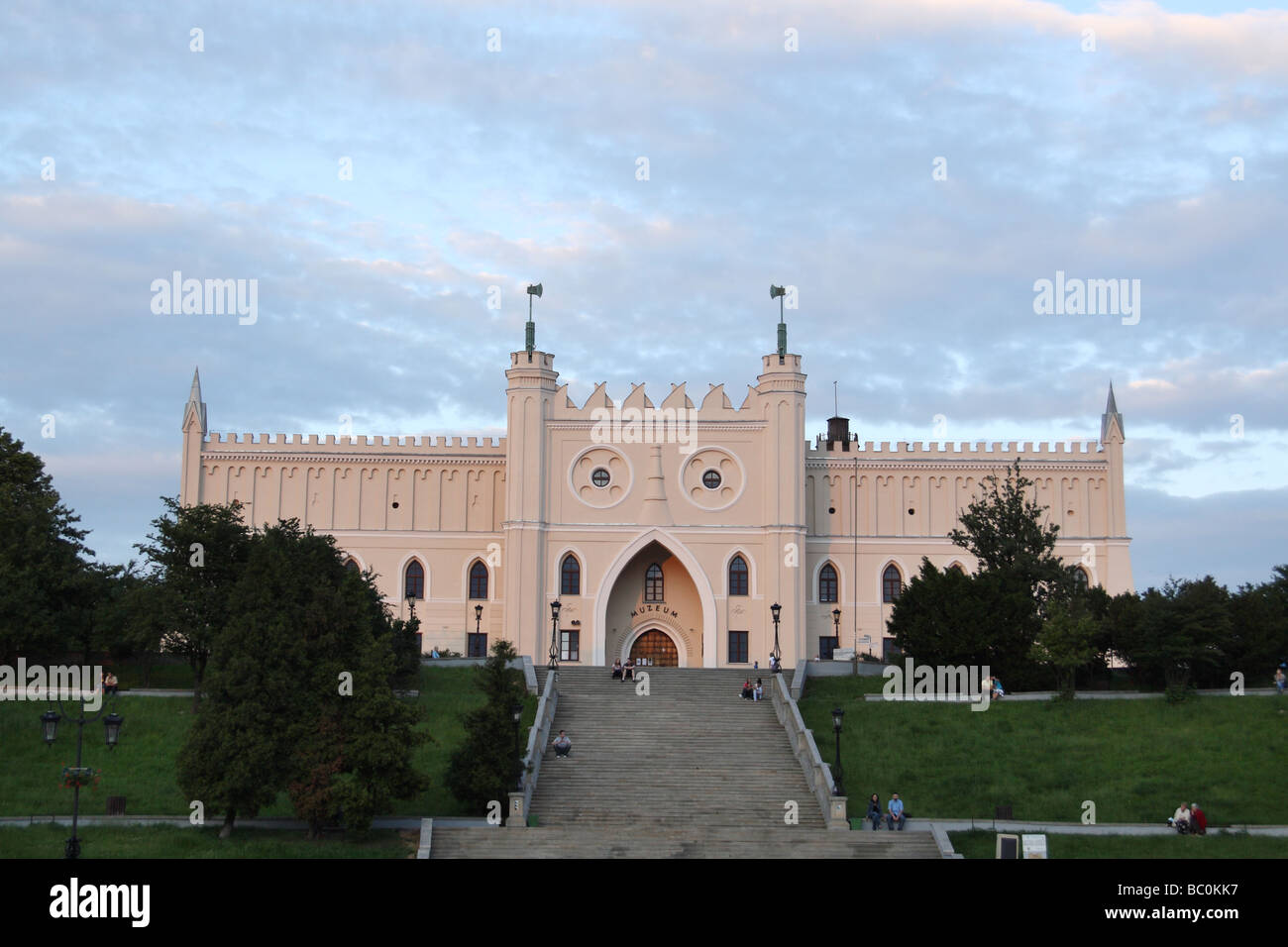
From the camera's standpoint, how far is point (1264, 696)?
37750mm

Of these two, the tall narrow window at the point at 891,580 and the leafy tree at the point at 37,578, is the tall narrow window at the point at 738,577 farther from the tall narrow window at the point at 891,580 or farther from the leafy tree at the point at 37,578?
the leafy tree at the point at 37,578

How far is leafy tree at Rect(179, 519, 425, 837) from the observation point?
2762cm

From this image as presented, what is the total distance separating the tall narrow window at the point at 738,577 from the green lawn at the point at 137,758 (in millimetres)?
12185

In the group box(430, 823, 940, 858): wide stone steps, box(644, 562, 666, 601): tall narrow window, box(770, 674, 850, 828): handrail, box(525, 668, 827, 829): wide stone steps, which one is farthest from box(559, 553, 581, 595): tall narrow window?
box(430, 823, 940, 858): wide stone steps

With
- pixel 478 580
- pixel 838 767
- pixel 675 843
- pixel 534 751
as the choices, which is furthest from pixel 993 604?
pixel 478 580

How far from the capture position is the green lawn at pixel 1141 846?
26.6 meters

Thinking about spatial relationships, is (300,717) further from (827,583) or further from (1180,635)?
(827,583)

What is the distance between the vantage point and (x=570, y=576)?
49.7m

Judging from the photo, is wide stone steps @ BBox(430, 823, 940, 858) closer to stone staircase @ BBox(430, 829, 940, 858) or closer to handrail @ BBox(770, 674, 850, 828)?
stone staircase @ BBox(430, 829, 940, 858)

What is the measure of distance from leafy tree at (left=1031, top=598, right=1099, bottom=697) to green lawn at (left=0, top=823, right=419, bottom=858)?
18.8 m

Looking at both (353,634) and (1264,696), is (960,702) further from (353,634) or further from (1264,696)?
(353,634)

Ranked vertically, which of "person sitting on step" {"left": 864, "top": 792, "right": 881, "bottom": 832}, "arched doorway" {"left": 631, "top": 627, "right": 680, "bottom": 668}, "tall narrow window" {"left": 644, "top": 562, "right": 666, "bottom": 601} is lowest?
"person sitting on step" {"left": 864, "top": 792, "right": 881, "bottom": 832}
